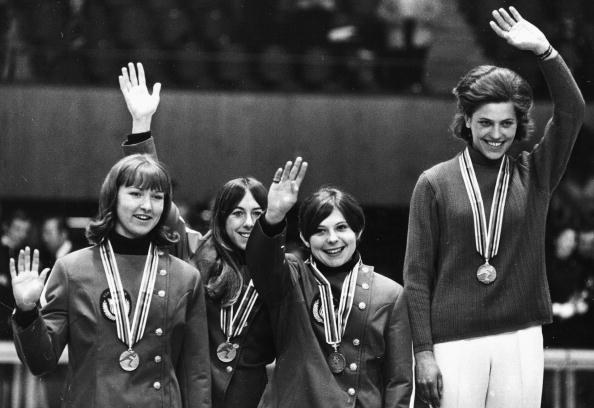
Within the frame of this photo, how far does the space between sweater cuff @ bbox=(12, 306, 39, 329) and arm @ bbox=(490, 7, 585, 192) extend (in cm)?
145

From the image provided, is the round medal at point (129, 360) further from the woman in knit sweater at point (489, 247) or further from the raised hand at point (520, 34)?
the raised hand at point (520, 34)

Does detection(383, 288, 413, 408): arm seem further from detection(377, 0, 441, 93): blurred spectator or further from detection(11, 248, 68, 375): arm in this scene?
detection(377, 0, 441, 93): blurred spectator

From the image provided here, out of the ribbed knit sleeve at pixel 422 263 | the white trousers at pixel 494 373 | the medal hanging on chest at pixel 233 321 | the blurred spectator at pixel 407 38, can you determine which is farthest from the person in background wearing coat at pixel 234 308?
the blurred spectator at pixel 407 38

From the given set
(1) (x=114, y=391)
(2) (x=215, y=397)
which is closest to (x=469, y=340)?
(2) (x=215, y=397)

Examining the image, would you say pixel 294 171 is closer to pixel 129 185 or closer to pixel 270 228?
pixel 270 228

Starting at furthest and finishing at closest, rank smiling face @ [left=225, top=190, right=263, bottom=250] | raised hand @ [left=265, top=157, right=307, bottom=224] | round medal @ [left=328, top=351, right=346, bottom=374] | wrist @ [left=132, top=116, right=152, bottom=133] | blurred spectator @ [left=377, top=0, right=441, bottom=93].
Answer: blurred spectator @ [left=377, top=0, right=441, bottom=93] → wrist @ [left=132, top=116, right=152, bottom=133] → smiling face @ [left=225, top=190, right=263, bottom=250] → round medal @ [left=328, top=351, right=346, bottom=374] → raised hand @ [left=265, top=157, right=307, bottom=224]

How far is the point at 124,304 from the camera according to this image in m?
3.16

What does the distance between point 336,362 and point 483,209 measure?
1.96 feet

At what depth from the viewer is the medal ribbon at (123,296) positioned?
3133mm

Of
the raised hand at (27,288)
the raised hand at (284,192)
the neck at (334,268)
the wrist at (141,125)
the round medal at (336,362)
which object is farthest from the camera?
the wrist at (141,125)

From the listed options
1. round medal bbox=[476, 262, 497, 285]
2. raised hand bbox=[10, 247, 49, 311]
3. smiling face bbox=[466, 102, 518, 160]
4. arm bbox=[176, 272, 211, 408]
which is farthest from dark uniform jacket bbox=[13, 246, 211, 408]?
smiling face bbox=[466, 102, 518, 160]

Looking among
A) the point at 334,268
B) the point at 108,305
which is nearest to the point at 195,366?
the point at 108,305

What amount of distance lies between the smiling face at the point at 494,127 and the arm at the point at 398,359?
486 millimetres

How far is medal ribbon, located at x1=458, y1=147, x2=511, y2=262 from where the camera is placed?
3.24 metres
